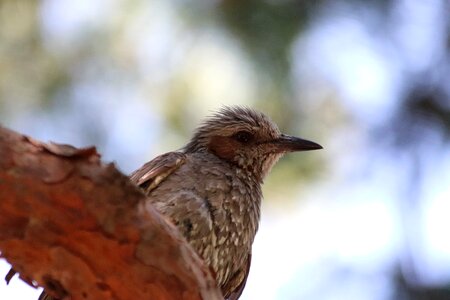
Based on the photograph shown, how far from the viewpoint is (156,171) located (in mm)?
4938

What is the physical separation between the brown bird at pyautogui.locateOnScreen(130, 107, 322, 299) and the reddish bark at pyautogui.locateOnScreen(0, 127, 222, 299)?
1.19 m

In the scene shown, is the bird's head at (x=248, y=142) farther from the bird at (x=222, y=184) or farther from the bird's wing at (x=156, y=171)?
the bird's wing at (x=156, y=171)

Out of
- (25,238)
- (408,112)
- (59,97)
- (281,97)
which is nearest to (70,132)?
(59,97)

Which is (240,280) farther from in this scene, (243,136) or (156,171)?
(243,136)

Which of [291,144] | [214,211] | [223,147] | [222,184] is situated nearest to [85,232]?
[214,211]

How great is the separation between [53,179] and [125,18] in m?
4.18

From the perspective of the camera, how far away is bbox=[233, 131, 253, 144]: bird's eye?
5.64m

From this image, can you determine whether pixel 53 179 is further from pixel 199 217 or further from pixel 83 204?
pixel 199 217

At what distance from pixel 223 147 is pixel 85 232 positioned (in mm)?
2360

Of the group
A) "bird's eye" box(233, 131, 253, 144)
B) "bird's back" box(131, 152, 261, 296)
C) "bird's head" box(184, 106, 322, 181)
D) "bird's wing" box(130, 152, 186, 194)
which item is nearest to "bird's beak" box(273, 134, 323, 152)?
"bird's head" box(184, 106, 322, 181)

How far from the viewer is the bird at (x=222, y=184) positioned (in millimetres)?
4691

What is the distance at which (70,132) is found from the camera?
277 inches

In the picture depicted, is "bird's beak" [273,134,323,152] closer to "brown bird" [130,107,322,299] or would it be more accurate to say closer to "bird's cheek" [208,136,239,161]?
"brown bird" [130,107,322,299]

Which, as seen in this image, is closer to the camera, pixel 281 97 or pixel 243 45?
pixel 243 45
